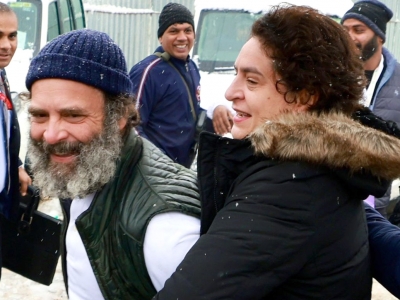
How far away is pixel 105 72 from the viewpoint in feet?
7.86

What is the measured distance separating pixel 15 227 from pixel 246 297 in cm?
261

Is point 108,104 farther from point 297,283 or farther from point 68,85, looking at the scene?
point 297,283

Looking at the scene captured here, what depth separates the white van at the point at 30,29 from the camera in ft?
24.5

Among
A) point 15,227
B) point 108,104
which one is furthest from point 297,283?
point 15,227

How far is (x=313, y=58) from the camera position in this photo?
1989mm

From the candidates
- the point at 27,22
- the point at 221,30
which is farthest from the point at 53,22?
the point at 221,30

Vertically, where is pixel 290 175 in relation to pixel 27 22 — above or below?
above

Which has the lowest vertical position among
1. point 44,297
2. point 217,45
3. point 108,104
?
point 44,297

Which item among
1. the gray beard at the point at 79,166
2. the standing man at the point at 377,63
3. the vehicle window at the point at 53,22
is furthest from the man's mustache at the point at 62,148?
the vehicle window at the point at 53,22

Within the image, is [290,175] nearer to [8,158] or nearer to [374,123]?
[374,123]

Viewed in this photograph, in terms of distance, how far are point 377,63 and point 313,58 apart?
3.15 meters

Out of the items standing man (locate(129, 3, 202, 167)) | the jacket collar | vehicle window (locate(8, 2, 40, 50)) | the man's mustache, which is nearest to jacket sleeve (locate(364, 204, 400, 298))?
the jacket collar

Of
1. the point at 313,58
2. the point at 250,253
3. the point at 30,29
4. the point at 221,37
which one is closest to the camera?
the point at 250,253

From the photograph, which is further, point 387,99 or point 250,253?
point 387,99
